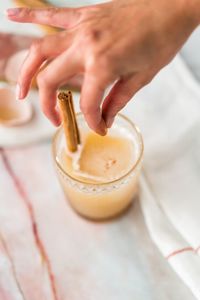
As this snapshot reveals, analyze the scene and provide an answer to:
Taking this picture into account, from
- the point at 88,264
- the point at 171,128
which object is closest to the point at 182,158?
the point at 171,128

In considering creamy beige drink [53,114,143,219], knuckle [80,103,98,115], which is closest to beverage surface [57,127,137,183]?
creamy beige drink [53,114,143,219]

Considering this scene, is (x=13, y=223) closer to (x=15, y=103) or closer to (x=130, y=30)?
(x=15, y=103)

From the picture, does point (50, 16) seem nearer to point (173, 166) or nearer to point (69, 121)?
point (69, 121)

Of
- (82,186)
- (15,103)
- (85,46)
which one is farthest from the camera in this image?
(15,103)

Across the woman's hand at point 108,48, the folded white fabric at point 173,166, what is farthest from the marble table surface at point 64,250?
the woman's hand at point 108,48

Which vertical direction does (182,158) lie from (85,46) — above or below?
below

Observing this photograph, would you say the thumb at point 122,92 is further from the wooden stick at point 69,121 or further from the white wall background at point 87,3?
the white wall background at point 87,3
